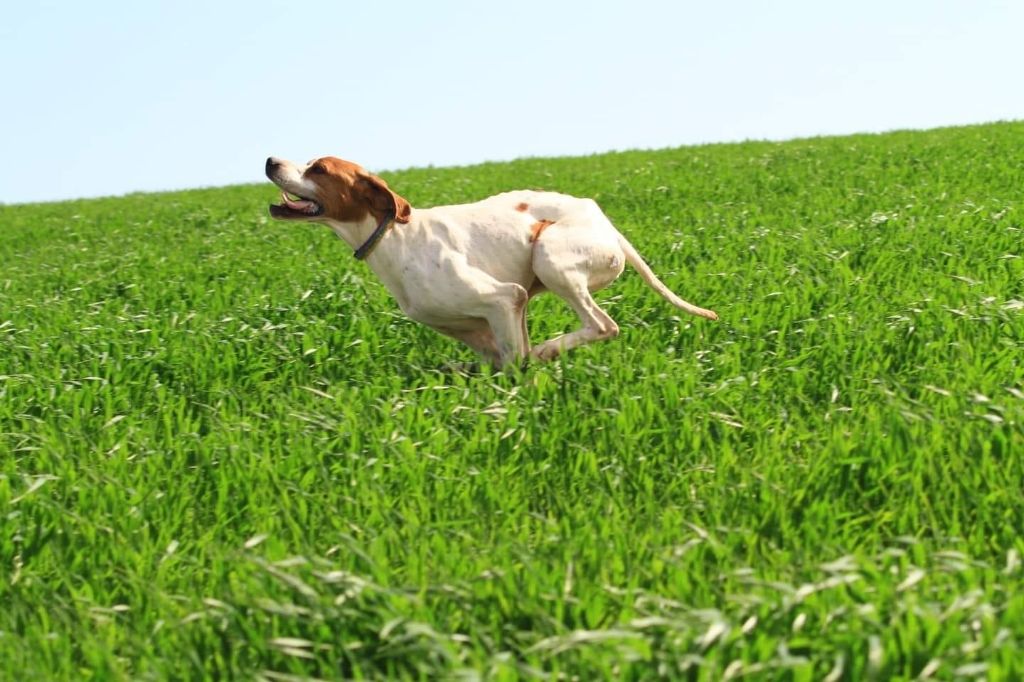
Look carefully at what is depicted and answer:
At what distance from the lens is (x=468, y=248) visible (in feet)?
18.0

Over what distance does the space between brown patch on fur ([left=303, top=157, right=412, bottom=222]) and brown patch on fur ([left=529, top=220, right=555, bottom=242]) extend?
24.2 inches

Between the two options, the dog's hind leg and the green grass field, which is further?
the dog's hind leg

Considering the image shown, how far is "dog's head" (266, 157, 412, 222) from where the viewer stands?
17.7 ft

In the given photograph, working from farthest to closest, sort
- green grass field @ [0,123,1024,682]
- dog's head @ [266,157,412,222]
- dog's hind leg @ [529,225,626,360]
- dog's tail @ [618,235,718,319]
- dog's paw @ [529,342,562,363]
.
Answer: dog's tail @ [618,235,718,319], dog's paw @ [529,342,562,363], dog's hind leg @ [529,225,626,360], dog's head @ [266,157,412,222], green grass field @ [0,123,1024,682]

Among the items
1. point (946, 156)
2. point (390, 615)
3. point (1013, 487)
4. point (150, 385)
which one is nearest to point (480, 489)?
point (390, 615)

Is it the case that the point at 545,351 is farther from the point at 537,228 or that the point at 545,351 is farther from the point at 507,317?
the point at 537,228

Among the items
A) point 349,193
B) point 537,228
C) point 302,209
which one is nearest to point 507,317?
point 537,228

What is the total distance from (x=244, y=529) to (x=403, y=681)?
1500mm

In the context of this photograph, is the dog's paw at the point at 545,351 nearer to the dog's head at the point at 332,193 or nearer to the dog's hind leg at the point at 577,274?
the dog's hind leg at the point at 577,274

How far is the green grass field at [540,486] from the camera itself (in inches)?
108

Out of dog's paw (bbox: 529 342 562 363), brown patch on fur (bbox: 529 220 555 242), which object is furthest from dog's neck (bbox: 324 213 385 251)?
dog's paw (bbox: 529 342 562 363)

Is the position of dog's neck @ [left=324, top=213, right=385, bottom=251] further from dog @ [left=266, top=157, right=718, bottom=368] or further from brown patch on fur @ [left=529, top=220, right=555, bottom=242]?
brown patch on fur @ [left=529, top=220, right=555, bottom=242]

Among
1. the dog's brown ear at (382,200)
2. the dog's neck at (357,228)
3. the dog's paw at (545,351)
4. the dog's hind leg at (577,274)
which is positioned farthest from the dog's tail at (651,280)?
the dog's neck at (357,228)

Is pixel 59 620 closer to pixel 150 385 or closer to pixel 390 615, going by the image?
pixel 390 615
